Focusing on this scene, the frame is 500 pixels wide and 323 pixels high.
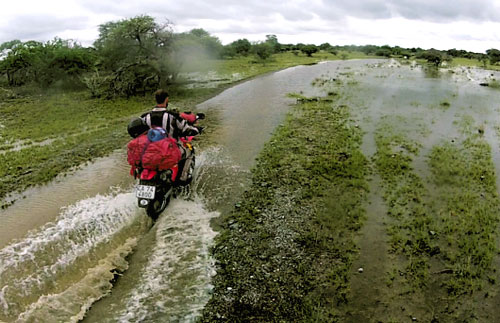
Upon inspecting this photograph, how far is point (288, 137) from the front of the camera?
1255 centimetres

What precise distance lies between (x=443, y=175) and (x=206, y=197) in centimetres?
626

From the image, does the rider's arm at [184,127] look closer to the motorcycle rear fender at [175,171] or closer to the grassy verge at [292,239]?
the motorcycle rear fender at [175,171]

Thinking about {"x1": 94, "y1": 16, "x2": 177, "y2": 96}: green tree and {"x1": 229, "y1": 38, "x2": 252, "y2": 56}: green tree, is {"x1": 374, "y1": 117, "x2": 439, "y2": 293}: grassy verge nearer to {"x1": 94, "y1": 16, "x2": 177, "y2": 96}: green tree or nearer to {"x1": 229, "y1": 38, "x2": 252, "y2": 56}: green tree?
{"x1": 94, "y1": 16, "x2": 177, "y2": 96}: green tree

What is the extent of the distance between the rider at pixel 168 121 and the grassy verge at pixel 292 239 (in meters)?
1.80

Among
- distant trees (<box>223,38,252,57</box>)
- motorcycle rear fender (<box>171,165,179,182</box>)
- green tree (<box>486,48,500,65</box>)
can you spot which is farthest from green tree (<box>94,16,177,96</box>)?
green tree (<box>486,48,500,65</box>)

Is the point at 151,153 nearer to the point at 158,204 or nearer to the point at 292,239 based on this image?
the point at 158,204

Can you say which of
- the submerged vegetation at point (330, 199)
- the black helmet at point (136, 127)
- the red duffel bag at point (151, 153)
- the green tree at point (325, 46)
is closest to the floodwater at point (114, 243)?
the submerged vegetation at point (330, 199)

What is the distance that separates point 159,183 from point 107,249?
147 centimetres

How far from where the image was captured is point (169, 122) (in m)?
7.30

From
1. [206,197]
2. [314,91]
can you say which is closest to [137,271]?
[206,197]

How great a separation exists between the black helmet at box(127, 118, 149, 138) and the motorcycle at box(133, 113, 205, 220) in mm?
717

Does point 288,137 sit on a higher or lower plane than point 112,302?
higher

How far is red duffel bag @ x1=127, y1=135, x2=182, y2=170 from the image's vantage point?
622 cm

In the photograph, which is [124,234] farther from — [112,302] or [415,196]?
[415,196]
